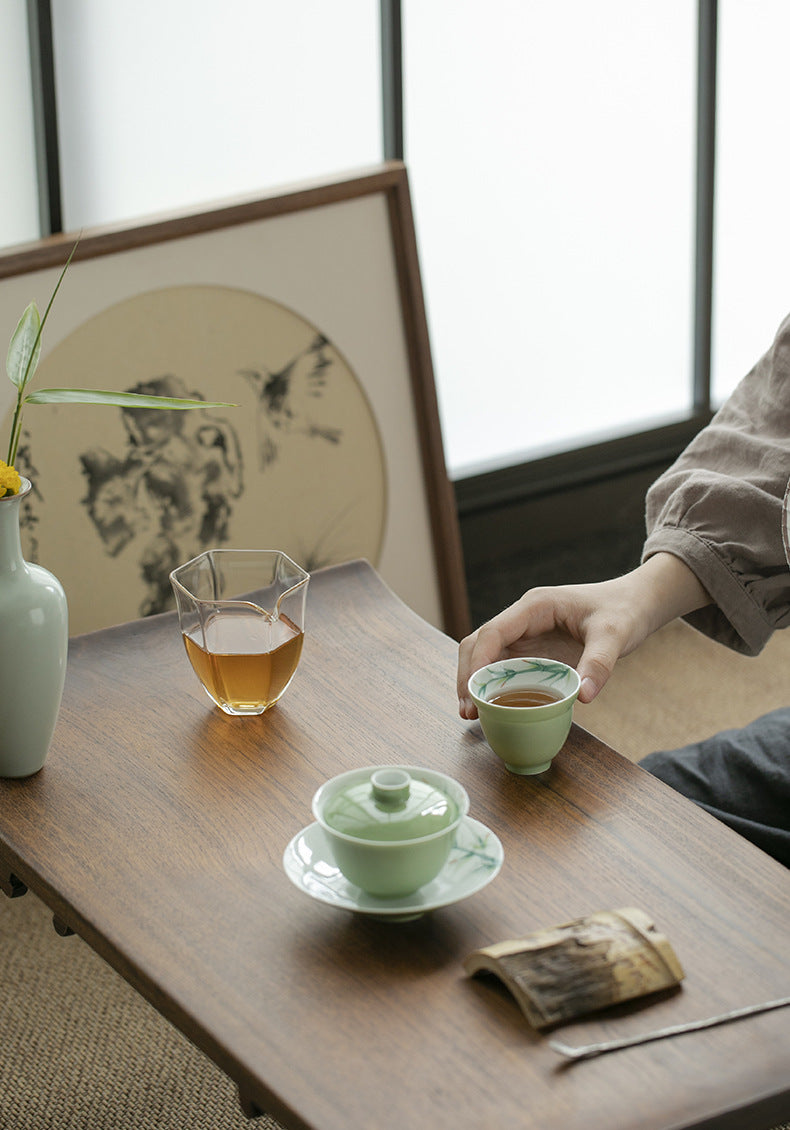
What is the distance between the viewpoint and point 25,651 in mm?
1090

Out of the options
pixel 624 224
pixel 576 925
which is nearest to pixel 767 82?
pixel 624 224

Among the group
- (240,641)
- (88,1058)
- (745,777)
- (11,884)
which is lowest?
(88,1058)

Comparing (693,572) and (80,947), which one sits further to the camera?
(80,947)

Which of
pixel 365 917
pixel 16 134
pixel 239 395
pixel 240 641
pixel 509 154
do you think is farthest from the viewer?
pixel 509 154

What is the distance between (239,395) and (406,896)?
1214mm

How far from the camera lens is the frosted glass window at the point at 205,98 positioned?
191 cm

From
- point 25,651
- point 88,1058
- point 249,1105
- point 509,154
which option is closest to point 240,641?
point 25,651

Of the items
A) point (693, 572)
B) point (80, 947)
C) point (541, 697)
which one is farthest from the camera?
point (80, 947)

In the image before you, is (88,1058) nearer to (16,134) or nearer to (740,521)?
(740,521)

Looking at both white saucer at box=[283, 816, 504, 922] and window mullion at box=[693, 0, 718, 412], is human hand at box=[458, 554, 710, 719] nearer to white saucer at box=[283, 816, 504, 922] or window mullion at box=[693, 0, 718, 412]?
white saucer at box=[283, 816, 504, 922]

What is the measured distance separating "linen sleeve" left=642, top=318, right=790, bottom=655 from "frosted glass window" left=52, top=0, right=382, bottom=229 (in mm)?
1014

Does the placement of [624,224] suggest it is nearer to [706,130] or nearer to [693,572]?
[706,130]

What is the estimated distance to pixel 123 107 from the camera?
1.94 m

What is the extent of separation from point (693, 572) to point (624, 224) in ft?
5.03
